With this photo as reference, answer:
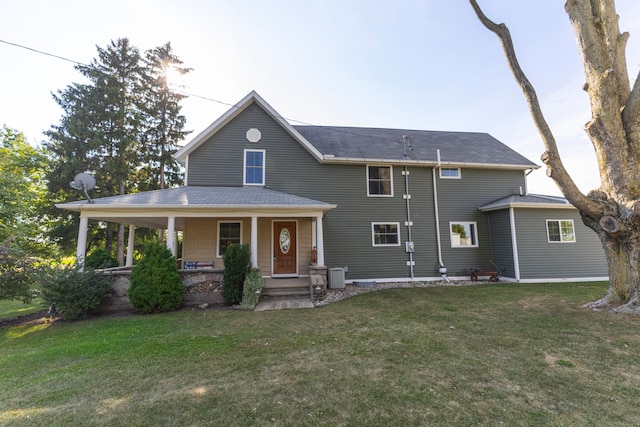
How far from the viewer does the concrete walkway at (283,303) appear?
7.08 meters

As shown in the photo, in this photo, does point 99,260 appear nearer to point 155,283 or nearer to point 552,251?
point 155,283

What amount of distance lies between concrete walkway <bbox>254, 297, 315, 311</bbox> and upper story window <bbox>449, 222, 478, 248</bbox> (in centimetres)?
724

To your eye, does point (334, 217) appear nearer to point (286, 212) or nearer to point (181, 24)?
point (286, 212)

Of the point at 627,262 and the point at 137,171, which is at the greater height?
the point at 137,171

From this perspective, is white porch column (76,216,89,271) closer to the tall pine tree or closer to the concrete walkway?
the concrete walkway

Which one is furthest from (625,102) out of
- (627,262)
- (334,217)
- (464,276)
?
(334,217)

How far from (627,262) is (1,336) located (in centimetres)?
1355

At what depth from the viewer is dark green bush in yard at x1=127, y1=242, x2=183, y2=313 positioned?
6.67 meters

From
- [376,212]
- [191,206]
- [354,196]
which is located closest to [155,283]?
[191,206]

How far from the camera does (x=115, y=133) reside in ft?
54.5

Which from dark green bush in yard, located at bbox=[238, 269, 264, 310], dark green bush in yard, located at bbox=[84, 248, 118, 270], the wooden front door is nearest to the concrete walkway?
dark green bush in yard, located at bbox=[238, 269, 264, 310]

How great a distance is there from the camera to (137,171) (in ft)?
60.4

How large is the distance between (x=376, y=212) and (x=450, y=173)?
3930 mm

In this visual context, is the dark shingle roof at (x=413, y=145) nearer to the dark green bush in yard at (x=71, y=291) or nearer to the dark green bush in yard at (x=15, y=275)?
the dark green bush in yard at (x=71, y=291)
